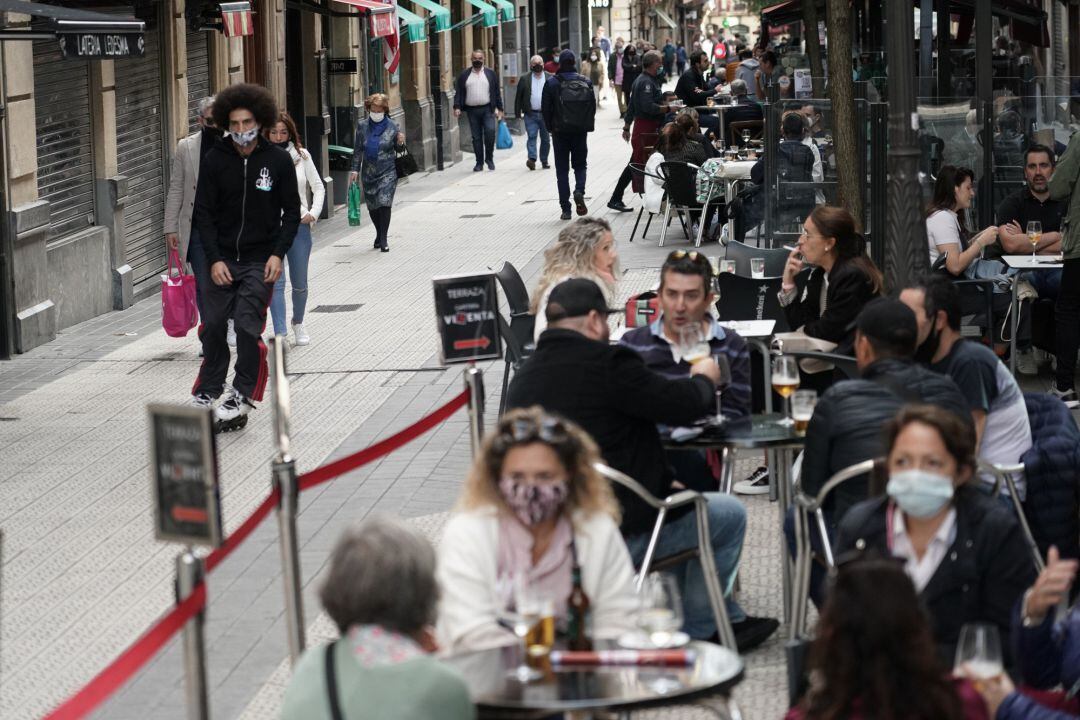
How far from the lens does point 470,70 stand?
28.8m

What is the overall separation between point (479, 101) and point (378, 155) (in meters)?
10.1

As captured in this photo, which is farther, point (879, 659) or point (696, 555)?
point (696, 555)

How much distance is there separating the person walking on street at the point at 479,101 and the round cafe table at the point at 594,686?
2489 centimetres

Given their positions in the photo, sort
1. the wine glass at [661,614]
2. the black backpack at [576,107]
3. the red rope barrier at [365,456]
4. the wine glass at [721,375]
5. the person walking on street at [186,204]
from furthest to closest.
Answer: the black backpack at [576,107], the person walking on street at [186,204], the wine glass at [721,375], the red rope barrier at [365,456], the wine glass at [661,614]

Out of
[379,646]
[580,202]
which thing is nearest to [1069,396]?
[379,646]

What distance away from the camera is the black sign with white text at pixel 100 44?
1110 cm

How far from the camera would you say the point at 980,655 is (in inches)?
149

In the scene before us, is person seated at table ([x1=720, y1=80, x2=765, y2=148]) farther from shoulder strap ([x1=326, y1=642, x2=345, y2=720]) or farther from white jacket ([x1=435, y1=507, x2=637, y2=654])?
shoulder strap ([x1=326, y1=642, x2=345, y2=720])

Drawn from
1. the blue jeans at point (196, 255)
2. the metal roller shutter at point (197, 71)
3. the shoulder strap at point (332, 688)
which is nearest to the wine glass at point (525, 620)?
the shoulder strap at point (332, 688)

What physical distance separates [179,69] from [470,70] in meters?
11.6

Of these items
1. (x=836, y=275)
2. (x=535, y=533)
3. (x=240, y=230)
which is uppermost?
(x=240, y=230)

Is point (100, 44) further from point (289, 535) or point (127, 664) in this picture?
point (127, 664)

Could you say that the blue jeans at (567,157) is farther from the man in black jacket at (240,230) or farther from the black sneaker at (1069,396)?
the black sneaker at (1069,396)

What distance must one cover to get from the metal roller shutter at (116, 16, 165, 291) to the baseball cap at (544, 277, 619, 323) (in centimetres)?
1062
